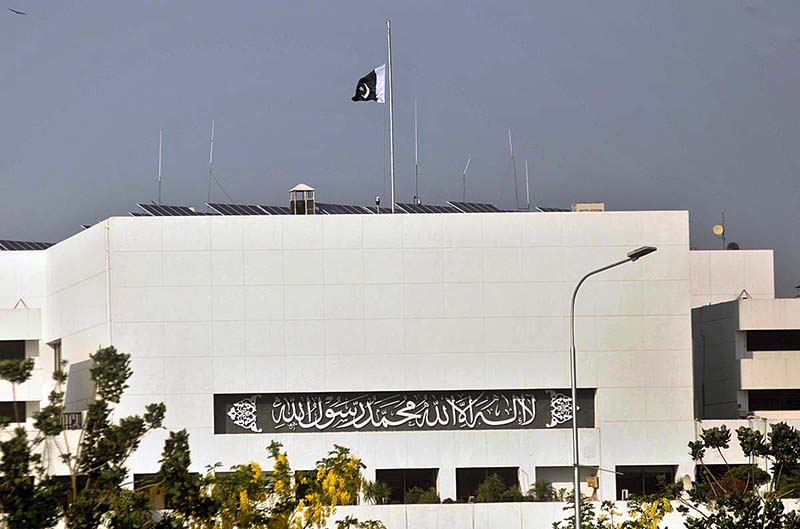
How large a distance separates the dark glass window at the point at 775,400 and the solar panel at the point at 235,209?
2345 cm

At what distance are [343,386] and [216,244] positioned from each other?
7.72 metres

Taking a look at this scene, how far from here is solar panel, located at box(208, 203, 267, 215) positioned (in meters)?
59.4

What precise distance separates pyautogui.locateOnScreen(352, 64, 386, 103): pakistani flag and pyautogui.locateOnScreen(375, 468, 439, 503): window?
50.9 feet

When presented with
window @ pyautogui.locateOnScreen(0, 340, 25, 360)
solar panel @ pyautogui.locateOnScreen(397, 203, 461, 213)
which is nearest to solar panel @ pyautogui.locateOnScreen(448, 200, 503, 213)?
solar panel @ pyautogui.locateOnScreen(397, 203, 461, 213)

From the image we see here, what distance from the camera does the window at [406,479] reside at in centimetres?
5819

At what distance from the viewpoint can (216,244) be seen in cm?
5816

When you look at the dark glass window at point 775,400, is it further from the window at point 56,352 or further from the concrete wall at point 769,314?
the window at point 56,352

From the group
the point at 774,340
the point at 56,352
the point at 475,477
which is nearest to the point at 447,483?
the point at 475,477

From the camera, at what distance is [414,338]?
190ft

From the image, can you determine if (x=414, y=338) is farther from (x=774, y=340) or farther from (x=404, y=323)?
(x=774, y=340)

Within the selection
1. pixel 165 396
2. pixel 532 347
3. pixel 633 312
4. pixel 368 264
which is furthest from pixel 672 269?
pixel 165 396

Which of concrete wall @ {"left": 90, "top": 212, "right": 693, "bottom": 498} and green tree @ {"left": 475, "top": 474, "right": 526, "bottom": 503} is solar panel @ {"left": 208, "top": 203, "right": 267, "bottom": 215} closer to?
concrete wall @ {"left": 90, "top": 212, "right": 693, "bottom": 498}

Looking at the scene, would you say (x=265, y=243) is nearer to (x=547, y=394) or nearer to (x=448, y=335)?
(x=448, y=335)

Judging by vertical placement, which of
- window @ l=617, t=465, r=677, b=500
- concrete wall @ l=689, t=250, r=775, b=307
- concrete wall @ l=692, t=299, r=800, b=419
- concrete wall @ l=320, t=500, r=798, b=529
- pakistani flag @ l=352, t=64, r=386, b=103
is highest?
pakistani flag @ l=352, t=64, r=386, b=103
